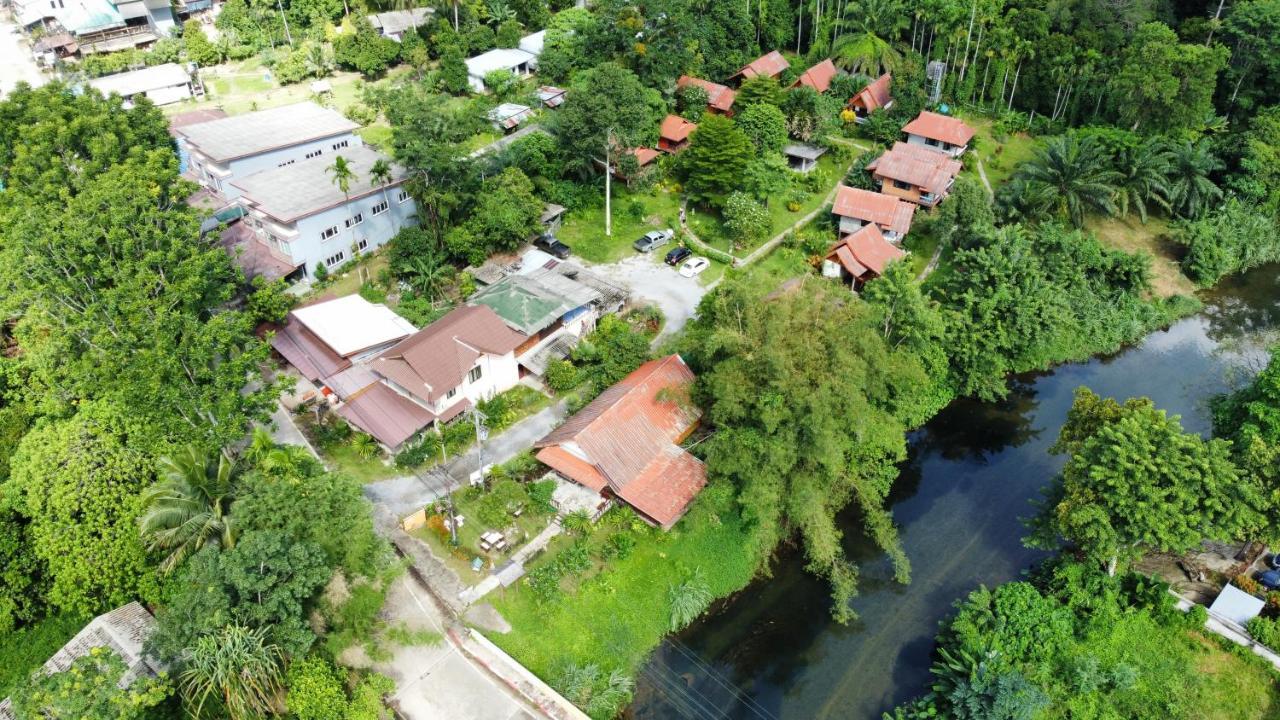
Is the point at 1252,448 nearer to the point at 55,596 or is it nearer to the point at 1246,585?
the point at 1246,585

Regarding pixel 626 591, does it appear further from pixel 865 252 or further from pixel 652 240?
pixel 865 252

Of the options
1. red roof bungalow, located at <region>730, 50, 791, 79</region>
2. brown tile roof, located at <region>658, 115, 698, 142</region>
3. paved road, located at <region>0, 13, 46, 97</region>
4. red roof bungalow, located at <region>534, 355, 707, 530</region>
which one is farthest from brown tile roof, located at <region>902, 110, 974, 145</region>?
paved road, located at <region>0, 13, 46, 97</region>

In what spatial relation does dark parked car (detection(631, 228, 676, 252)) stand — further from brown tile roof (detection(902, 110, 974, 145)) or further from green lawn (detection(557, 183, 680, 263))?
brown tile roof (detection(902, 110, 974, 145))

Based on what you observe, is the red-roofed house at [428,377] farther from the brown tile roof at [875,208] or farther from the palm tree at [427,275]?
the brown tile roof at [875,208]

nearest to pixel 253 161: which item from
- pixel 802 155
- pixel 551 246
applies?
pixel 551 246

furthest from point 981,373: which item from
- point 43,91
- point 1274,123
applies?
point 43,91

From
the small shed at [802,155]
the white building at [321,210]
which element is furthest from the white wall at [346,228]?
the small shed at [802,155]
